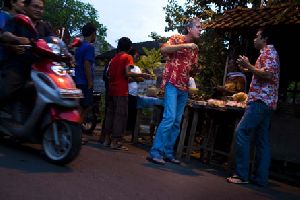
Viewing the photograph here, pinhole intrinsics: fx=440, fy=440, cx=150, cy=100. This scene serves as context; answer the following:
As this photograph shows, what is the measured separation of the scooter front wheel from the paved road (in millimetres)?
114

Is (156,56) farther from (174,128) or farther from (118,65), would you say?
(174,128)

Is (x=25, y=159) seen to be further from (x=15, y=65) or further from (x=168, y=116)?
(x=168, y=116)

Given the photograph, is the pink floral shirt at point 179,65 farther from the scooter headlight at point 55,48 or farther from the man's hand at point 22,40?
the man's hand at point 22,40

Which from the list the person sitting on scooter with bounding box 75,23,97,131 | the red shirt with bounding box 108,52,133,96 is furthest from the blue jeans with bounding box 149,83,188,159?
the person sitting on scooter with bounding box 75,23,97,131

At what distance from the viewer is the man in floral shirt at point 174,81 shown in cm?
630

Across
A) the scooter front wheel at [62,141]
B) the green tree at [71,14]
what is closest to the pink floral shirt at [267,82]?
the scooter front wheel at [62,141]

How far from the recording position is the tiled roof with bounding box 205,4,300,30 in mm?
8418

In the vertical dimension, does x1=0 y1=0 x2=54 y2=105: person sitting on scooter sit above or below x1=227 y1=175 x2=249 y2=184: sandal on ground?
above

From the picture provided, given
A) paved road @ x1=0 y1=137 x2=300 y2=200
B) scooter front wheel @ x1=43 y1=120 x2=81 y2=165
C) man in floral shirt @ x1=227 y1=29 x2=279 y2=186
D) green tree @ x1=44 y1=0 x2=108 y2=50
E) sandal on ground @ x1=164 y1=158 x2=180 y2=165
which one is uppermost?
green tree @ x1=44 y1=0 x2=108 y2=50

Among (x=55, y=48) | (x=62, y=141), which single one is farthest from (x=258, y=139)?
(x=55, y=48)

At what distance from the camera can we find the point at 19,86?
5.39 m

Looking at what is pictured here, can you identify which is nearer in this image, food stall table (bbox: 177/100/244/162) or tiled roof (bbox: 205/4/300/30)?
food stall table (bbox: 177/100/244/162)

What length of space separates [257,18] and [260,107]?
410 centimetres

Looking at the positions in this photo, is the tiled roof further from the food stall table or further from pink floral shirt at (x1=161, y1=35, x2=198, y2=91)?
pink floral shirt at (x1=161, y1=35, x2=198, y2=91)
